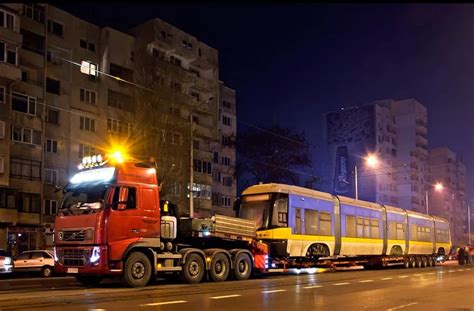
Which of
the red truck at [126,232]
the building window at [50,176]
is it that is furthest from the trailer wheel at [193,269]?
the building window at [50,176]

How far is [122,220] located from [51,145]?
32.9m

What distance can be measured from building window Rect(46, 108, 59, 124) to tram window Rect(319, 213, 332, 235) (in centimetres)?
2951

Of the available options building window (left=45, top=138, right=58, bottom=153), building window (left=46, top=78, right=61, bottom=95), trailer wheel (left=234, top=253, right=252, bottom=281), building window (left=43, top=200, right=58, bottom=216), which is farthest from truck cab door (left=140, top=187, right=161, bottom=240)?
building window (left=46, top=78, right=61, bottom=95)

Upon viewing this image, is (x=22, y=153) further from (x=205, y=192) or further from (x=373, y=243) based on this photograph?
(x=373, y=243)

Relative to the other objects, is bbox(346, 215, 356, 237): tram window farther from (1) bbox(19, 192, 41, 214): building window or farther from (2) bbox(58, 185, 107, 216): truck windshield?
(1) bbox(19, 192, 41, 214): building window

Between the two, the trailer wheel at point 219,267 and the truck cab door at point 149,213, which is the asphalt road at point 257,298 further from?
the truck cab door at point 149,213

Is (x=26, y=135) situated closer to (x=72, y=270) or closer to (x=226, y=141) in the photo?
(x=72, y=270)

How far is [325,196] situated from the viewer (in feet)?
92.2

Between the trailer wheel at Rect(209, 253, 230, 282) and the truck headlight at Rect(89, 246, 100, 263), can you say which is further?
the trailer wheel at Rect(209, 253, 230, 282)

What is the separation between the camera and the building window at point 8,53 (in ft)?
143

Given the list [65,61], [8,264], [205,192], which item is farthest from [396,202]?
[8,264]

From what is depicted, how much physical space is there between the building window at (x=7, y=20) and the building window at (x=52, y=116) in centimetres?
754

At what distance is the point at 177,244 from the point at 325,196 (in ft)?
32.0

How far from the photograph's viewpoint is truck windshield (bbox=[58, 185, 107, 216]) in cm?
1825
